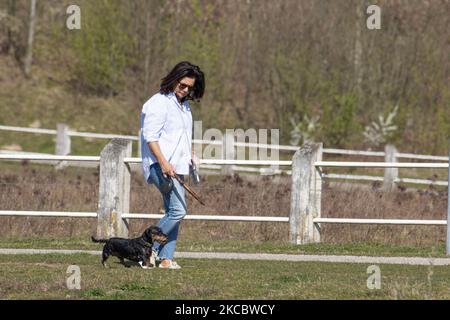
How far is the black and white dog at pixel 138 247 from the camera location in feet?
36.9

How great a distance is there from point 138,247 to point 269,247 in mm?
3644

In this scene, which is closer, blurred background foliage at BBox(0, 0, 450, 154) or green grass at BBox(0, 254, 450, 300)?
green grass at BBox(0, 254, 450, 300)

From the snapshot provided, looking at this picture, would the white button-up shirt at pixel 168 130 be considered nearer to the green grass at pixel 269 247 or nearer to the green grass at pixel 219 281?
the green grass at pixel 219 281

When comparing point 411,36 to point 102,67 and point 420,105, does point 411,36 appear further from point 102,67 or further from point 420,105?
point 102,67

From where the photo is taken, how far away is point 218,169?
30688 millimetres

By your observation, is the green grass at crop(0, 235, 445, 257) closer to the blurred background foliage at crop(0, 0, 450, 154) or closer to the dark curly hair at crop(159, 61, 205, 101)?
the dark curly hair at crop(159, 61, 205, 101)

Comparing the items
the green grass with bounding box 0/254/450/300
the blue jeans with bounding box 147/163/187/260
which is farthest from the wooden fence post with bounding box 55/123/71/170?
the blue jeans with bounding box 147/163/187/260

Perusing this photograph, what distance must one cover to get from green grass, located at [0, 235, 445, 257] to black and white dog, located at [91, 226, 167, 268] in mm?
2689

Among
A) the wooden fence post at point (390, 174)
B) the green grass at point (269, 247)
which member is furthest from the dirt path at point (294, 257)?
the wooden fence post at point (390, 174)

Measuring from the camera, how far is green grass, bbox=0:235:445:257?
14180mm

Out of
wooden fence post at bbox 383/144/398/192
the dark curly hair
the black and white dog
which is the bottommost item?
the black and white dog

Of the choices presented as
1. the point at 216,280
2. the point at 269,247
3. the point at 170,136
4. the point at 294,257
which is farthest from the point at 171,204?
the point at 269,247

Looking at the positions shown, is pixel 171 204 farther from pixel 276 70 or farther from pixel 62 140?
pixel 276 70
